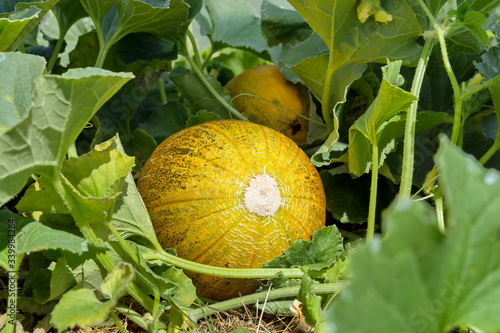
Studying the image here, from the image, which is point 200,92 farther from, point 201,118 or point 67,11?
point 67,11

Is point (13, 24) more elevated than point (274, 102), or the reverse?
point (13, 24)

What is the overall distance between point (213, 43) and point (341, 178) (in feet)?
2.03

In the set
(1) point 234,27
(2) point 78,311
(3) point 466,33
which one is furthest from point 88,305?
(1) point 234,27

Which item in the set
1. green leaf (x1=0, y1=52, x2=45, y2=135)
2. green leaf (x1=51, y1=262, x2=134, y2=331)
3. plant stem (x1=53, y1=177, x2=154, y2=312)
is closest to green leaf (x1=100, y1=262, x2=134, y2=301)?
green leaf (x1=51, y1=262, x2=134, y2=331)

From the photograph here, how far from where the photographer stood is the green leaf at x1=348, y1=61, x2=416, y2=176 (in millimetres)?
976

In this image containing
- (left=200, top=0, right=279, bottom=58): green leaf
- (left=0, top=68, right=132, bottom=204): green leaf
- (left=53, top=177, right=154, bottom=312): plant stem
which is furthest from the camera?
(left=200, top=0, right=279, bottom=58): green leaf

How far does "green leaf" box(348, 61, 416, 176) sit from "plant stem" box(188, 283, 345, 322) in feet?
0.93

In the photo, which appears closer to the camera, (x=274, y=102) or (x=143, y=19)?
(x=143, y=19)

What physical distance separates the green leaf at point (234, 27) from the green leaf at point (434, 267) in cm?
123

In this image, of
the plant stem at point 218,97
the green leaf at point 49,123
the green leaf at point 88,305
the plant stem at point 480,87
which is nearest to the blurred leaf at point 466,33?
the plant stem at point 480,87

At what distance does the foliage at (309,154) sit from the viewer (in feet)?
1.64

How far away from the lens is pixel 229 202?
3.56 feet

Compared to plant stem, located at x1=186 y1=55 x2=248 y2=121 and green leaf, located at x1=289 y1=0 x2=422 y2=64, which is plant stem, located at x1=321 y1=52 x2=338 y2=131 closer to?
green leaf, located at x1=289 y1=0 x2=422 y2=64

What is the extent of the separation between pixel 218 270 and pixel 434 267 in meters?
0.56
